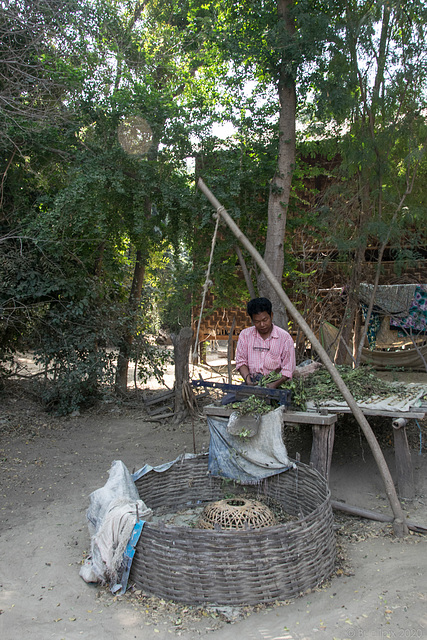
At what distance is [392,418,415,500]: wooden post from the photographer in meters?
4.44

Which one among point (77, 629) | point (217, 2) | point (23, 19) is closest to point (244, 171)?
point (217, 2)

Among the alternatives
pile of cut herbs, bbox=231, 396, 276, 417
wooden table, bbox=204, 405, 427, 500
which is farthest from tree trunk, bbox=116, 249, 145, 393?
pile of cut herbs, bbox=231, 396, 276, 417

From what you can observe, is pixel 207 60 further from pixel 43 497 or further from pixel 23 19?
pixel 43 497

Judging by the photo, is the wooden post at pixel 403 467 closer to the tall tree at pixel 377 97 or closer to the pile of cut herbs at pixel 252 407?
the pile of cut herbs at pixel 252 407

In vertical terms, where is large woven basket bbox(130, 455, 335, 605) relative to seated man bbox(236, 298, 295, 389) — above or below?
below

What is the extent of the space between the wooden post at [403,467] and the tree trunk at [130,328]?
4813 mm

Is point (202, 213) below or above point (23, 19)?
below

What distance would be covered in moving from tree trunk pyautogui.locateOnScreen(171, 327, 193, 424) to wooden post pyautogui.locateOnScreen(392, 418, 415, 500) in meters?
3.49

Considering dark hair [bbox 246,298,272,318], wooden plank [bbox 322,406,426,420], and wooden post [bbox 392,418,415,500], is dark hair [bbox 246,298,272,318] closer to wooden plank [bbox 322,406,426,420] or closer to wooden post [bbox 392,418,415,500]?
wooden plank [bbox 322,406,426,420]

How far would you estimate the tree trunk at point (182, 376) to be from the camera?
7344mm

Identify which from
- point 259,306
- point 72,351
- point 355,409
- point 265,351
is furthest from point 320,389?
point 72,351

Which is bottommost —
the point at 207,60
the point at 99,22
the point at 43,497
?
the point at 43,497

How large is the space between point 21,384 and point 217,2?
6.92 metres

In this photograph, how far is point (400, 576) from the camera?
3172mm
